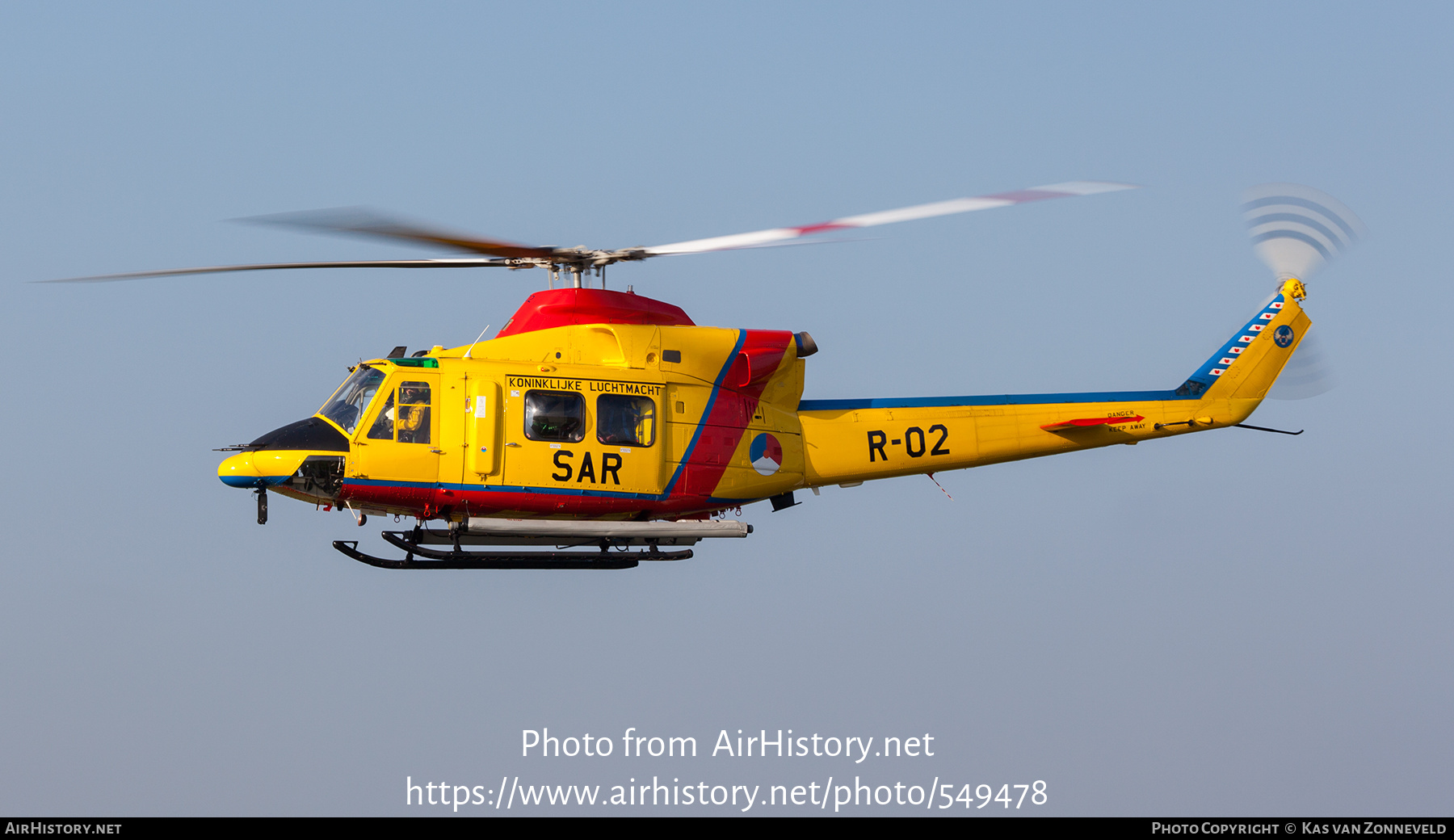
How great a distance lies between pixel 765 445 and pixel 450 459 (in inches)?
158

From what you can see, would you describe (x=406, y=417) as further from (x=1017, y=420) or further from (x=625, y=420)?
(x=1017, y=420)

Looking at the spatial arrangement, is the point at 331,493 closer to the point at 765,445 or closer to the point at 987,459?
the point at 765,445

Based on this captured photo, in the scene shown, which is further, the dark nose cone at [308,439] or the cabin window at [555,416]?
the cabin window at [555,416]

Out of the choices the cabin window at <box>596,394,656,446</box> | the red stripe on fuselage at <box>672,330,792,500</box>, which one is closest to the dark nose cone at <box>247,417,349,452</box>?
the cabin window at <box>596,394,656,446</box>

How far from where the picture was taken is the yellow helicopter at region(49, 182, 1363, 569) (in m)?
18.2

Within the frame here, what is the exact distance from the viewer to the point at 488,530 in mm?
18391

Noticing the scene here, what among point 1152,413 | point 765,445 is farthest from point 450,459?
point 1152,413

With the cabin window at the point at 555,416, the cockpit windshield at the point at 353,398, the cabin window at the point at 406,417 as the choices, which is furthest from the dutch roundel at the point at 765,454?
the cockpit windshield at the point at 353,398

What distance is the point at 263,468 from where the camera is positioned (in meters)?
18.0

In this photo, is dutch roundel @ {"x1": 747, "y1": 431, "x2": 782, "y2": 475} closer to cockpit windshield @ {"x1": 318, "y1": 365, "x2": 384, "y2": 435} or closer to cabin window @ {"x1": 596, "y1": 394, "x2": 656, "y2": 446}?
cabin window @ {"x1": 596, "y1": 394, "x2": 656, "y2": 446}

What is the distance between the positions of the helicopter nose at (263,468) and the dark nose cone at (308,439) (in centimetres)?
11

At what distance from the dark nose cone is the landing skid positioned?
3.84 ft

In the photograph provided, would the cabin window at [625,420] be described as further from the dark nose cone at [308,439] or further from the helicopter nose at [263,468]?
the helicopter nose at [263,468]

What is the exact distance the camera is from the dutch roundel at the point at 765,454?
65.2 ft
